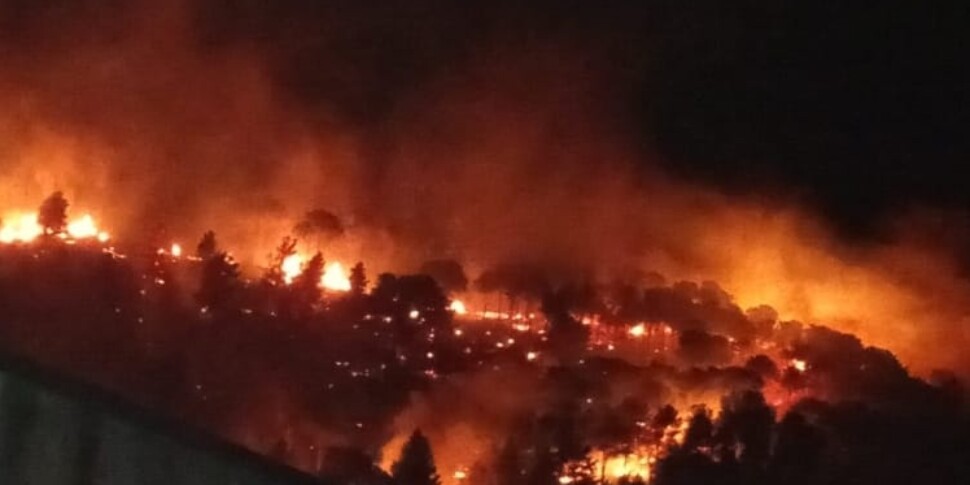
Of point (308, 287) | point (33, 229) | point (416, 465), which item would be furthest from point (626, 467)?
point (33, 229)

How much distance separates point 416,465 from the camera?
6676 millimetres

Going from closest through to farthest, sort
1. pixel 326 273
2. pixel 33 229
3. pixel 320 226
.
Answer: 1. pixel 326 273
2. pixel 33 229
3. pixel 320 226

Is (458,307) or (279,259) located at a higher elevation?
(279,259)

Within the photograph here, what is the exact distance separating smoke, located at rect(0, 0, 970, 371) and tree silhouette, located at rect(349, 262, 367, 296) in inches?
49.8

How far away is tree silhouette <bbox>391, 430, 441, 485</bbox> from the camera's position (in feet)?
21.4

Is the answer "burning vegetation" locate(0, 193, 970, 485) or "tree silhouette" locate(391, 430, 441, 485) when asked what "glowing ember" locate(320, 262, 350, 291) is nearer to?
"burning vegetation" locate(0, 193, 970, 485)

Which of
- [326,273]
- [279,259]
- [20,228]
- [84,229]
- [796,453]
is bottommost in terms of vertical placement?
[796,453]

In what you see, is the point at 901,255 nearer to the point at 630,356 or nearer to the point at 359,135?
the point at 630,356

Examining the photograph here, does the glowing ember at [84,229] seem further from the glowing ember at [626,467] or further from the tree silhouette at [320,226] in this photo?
the glowing ember at [626,467]

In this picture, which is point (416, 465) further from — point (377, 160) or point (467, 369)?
point (377, 160)

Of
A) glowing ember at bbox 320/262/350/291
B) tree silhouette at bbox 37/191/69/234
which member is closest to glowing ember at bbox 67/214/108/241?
tree silhouette at bbox 37/191/69/234

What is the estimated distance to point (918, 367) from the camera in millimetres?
10984

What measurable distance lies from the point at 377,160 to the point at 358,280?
2.28 m

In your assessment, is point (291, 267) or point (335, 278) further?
point (291, 267)
